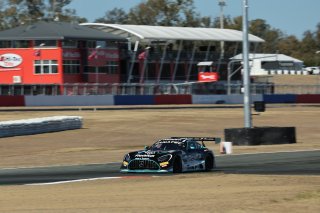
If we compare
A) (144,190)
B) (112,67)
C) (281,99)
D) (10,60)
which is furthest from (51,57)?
(144,190)

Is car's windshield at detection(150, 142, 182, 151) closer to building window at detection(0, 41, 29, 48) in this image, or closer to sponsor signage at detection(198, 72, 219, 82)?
building window at detection(0, 41, 29, 48)

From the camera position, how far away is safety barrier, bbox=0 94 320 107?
66.1 metres

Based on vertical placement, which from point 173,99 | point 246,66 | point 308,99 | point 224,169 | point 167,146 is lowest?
point 224,169

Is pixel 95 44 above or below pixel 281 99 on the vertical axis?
above

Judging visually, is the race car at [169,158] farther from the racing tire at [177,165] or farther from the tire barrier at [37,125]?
the tire barrier at [37,125]

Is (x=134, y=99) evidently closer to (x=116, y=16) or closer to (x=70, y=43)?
(x=70, y=43)

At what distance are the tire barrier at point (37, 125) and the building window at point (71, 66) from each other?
4093 centimetres

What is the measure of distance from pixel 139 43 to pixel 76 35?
1330 cm

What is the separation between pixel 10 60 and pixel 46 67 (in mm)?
4100

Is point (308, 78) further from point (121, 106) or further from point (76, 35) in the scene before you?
point (121, 106)

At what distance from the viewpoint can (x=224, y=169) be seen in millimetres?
22656

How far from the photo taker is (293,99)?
267ft

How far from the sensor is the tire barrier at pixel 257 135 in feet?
113

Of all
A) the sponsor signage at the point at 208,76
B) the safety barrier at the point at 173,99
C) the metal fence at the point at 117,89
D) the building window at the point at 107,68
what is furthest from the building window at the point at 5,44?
the sponsor signage at the point at 208,76
